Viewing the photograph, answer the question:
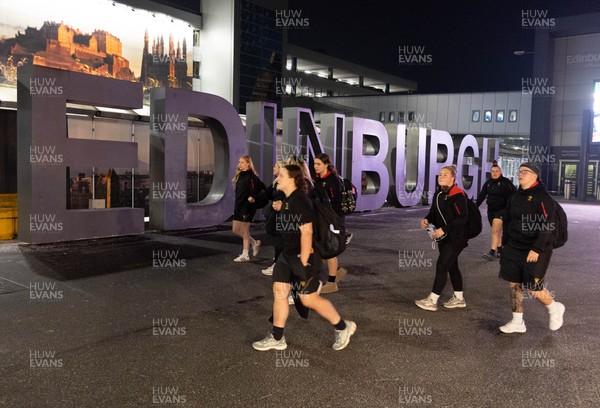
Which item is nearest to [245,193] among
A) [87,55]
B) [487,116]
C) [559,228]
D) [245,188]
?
[245,188]

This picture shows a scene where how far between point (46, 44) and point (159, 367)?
23832 millimetres

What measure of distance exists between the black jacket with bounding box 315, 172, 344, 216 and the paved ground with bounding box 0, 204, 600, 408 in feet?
4.22

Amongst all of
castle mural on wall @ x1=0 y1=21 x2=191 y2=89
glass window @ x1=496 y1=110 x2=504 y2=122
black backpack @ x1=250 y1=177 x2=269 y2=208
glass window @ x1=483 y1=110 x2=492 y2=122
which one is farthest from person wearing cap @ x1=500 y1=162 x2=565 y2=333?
glass window @ x1=496 y1=110 x2=504 y2=122

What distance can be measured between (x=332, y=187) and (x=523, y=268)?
2861 millimetres

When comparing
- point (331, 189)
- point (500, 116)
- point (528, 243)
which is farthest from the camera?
point (500, 116)

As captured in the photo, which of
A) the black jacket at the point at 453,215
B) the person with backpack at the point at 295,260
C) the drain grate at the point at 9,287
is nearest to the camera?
the person with backpack at the point at 295,260

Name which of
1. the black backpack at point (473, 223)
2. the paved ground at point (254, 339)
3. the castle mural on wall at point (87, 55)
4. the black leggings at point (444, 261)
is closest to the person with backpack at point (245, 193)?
the paved ground at point (254, 339)

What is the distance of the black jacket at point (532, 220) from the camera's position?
548 cm

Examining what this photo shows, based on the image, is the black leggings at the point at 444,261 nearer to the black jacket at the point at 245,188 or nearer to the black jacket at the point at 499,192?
the black jacket at the point at 245,188

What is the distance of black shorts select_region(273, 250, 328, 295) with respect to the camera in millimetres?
4910

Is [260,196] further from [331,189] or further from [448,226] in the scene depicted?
[448,226]

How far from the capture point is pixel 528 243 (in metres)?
5.61

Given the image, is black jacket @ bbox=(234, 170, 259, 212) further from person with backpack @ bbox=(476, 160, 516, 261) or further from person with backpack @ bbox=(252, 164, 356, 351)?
person with backpack @ bbox=(476, 160, 516, 261)

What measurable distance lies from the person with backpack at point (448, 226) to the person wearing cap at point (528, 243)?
0.63 metres
